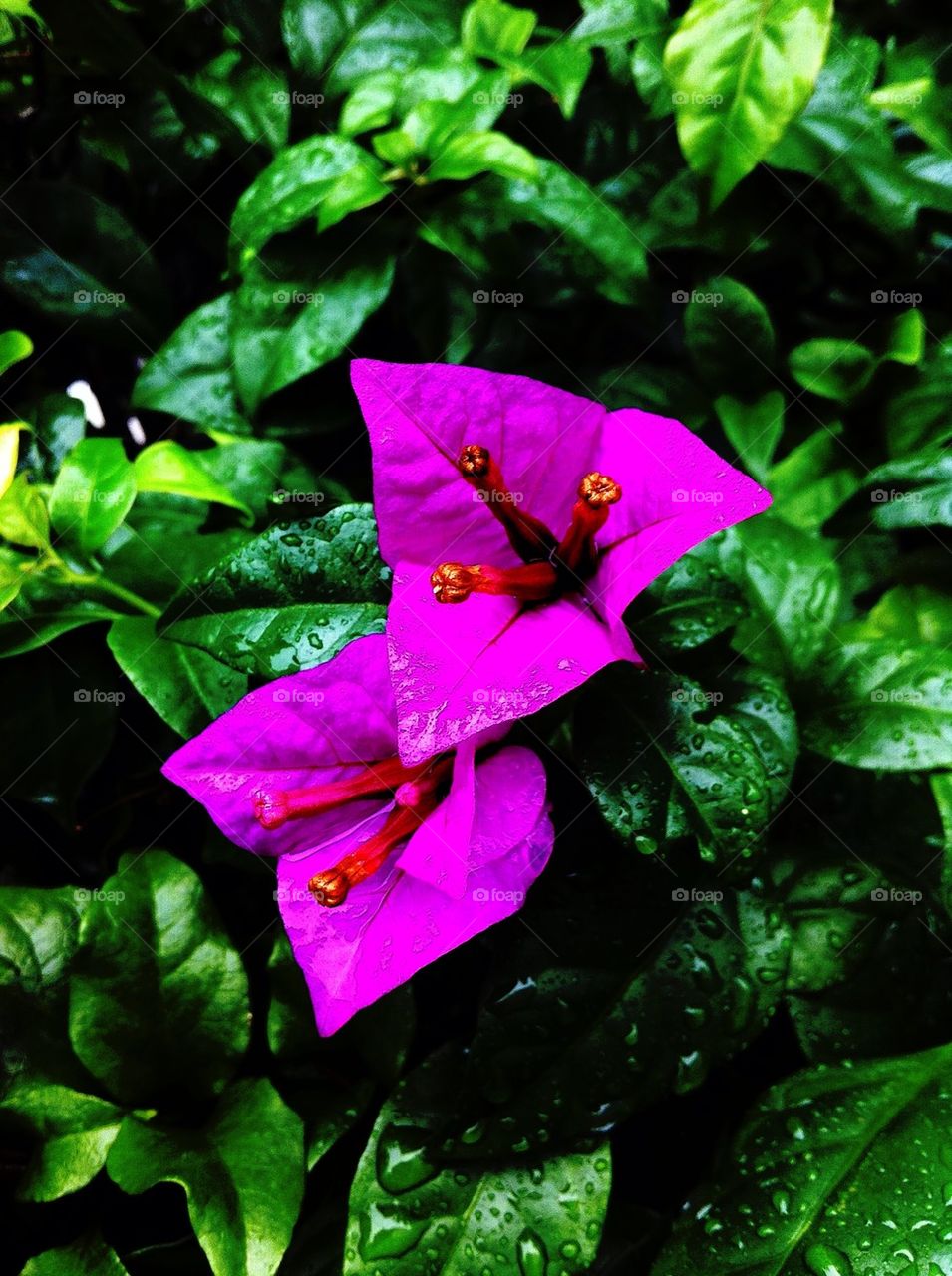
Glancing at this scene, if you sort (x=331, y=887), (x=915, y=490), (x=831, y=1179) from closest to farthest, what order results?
(x=331, y=887), (x=831, y=1179), (x=915, y=490)

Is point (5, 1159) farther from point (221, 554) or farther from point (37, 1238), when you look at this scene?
point (221, 554)

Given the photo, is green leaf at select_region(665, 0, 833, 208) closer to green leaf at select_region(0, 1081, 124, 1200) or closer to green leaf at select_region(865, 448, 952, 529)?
green leaf at select_region(865, 448, 952, 529)

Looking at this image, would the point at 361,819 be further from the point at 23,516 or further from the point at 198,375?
the point at 198,375

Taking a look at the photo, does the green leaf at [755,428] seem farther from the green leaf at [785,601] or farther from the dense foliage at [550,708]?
the green leaf at [785,601]

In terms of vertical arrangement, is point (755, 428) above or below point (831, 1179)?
above

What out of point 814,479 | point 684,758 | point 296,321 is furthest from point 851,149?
point 684,758

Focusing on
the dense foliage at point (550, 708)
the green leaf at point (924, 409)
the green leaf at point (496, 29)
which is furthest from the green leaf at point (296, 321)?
the green leaf at point (924, 409)

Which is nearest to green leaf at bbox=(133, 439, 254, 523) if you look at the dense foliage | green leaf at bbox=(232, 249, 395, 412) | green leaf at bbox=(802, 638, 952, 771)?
the dense foliage
